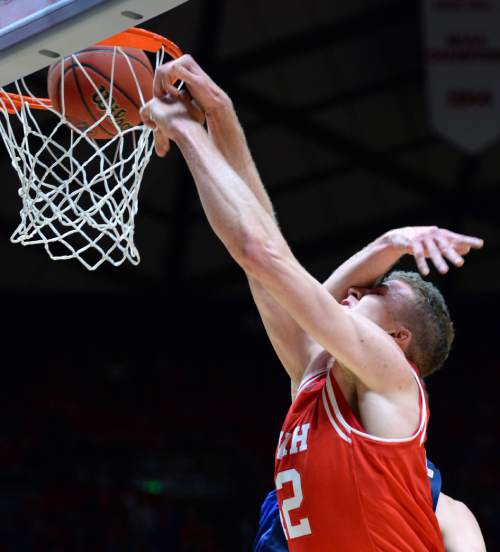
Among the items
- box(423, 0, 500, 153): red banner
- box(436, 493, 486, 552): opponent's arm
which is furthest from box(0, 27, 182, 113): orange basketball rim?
box(423, 0, 500, 153): red banner

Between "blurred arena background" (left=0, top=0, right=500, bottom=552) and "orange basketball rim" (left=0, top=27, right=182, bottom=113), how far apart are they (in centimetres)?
420

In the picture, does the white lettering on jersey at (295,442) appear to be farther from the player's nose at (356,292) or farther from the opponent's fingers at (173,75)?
the opponent's fingers at (173,75)

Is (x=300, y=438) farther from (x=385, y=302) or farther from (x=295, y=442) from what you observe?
(x=385, y=302)

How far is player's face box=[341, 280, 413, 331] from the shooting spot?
2539 millimetres

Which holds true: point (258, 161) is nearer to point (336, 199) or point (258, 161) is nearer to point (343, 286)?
point (336, 199)

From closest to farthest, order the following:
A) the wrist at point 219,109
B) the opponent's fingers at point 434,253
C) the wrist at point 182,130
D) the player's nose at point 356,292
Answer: the opponent's fingers at point 434,253, the wrist at point 182,130, the wrist at point 219,109, the player's nose at point 356,292

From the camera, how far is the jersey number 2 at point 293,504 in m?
2.43

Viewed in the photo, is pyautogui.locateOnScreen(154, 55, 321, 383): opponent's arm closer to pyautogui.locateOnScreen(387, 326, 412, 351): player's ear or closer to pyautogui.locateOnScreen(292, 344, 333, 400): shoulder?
pyautogui.locateOnScreen(292, 344, 333, 400): shoulder

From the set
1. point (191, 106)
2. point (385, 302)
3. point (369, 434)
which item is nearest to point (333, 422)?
point (369, 434)

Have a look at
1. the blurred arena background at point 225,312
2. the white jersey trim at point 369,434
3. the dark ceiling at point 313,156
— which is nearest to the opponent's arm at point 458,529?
the white jersey trim at point 369,434

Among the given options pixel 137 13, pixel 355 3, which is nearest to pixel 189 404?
pixel 355 3

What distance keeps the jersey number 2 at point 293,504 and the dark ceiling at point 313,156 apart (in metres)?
5.51

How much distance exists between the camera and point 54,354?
1198cm

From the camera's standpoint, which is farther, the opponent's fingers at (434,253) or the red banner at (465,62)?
the red banner at (465,62)
